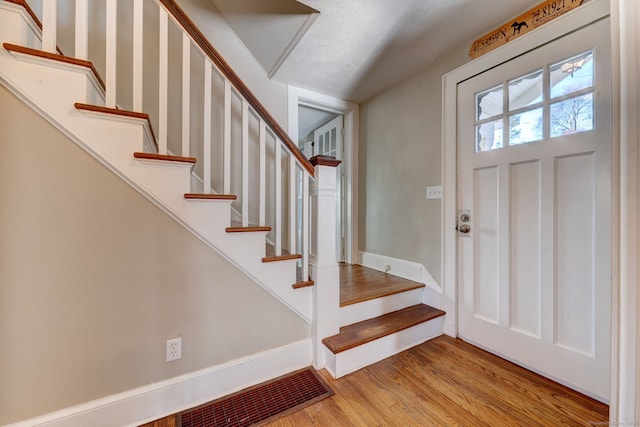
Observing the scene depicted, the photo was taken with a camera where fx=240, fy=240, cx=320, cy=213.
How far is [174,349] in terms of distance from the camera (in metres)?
1.20

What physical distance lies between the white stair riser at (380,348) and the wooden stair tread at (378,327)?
0.04 m

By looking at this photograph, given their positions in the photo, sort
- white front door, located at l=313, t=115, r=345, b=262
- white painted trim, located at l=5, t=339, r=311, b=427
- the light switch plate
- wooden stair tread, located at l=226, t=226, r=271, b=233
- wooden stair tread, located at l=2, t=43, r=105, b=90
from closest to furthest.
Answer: wooden stair tread, located at l=2, t=43, r=105, b=90 < white painted trim, located at l=5, t=339, r=311, b=427 < wooden stair tread, located at l=226, t=226, r=271, b=233 < the light switch plate < white front door, located at l=313, t=115, r=345, b=262

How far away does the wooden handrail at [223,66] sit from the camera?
4.01 feet

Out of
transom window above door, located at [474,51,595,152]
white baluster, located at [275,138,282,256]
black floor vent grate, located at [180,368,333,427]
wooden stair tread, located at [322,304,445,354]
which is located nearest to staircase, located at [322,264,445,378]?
wooden stair tread, located at [322,304,445,354]

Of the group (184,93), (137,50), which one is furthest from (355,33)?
(137,50)

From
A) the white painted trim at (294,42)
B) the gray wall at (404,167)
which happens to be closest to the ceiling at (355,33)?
the white painted trim at (294,42)

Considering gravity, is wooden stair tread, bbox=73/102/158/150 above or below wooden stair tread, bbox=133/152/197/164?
above

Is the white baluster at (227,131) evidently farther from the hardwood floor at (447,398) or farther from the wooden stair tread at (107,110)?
the hardwood floor at (447,398)

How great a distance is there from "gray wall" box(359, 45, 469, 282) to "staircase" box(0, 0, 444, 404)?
0.53 m

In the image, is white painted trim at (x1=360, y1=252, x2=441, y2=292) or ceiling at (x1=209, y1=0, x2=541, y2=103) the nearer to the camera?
ceiling at (x1=209, y1=0, x2=541, y2=103)

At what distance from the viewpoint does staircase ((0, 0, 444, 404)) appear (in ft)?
3.29

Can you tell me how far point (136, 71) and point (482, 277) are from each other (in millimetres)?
2403

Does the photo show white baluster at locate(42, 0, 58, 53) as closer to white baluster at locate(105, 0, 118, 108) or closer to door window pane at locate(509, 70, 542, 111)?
white baluster at locate(105, 0, 118, 108)

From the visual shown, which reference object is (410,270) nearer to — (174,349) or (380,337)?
(380,337)
